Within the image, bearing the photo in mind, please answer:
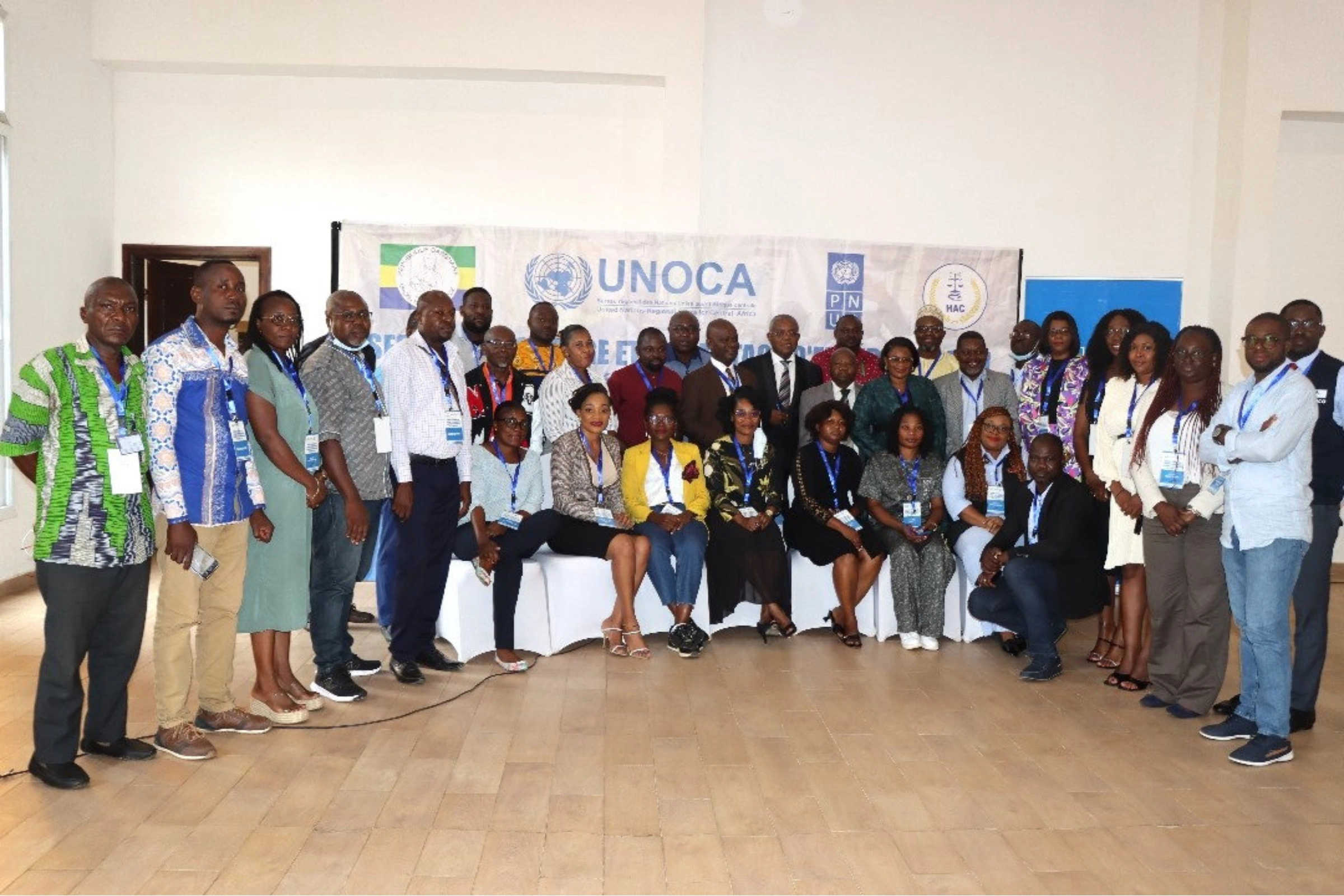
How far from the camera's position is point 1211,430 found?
420 centimetres

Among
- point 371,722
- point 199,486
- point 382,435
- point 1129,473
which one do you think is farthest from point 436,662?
point 1129,473

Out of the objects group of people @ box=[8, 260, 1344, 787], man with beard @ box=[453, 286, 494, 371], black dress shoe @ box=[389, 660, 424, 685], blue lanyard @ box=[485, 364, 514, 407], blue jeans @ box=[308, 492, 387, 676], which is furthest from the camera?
man with beard @ box=[453, 286, 494, 371]

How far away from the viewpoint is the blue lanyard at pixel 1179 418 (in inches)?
177

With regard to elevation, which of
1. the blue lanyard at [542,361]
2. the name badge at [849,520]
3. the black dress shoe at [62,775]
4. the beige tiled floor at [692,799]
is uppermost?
the blue lanyard at [542,361]

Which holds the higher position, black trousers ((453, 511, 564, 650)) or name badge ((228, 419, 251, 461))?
name badge ((228, 419, 251, 461))

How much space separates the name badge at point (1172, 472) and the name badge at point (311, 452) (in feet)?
11.3

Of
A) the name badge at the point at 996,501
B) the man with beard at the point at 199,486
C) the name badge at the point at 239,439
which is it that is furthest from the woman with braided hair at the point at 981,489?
the name badge at the point at 239,439

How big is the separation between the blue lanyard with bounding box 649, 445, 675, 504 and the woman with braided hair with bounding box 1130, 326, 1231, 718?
2.24m

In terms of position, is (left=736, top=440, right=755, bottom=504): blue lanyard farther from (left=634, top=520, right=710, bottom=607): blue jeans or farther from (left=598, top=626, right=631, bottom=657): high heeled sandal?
(left=598, top=626, right=631, bottom=657): high heeled sandal

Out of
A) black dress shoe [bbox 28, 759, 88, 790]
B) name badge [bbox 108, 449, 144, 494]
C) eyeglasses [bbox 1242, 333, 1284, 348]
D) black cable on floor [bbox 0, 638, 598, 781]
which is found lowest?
black cable on floor [bbox 0, 638, 598, 781]

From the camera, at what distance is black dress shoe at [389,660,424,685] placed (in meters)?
4.80

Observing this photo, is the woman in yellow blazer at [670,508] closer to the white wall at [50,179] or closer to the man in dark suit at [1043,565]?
the man in dark suit at [1043,565]

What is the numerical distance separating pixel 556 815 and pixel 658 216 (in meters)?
5.45

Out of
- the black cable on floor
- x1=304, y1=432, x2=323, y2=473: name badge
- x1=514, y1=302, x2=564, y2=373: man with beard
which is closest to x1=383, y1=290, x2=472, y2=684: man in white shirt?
the black cable on floor
